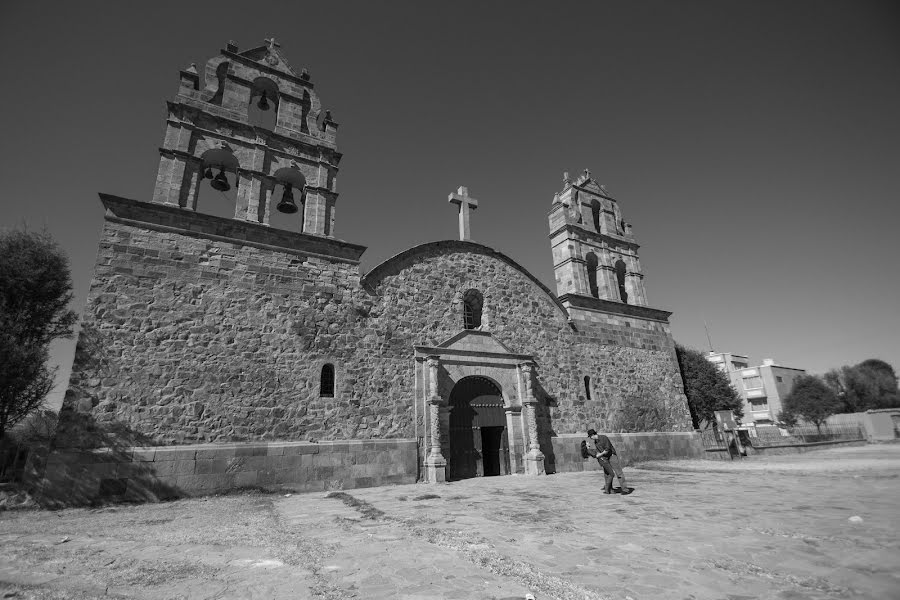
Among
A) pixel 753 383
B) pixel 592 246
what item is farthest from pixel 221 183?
pixel 753 383

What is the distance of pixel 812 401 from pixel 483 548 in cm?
5376

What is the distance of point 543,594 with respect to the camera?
11.4ft

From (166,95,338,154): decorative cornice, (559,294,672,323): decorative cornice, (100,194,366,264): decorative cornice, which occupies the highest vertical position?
(166,95,338,154): decorative cornice

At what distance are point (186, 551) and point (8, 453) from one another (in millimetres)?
11646

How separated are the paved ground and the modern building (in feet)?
179

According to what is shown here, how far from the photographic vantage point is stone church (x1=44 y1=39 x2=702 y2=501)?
31.2ft

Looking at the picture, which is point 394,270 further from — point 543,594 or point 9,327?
point 543,594

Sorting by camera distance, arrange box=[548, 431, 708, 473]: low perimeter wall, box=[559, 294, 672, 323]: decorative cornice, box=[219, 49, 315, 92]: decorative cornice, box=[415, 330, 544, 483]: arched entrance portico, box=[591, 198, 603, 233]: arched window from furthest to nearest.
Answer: box=[591, 198, 603, 233]: arched window, box=[559, 294, 672, 323]: decorative cornice, box=[548, 431, 708, 473]: low perimeter wall, box=[219, 49, 315, 92]: decorative cornice, box=[415, 330, 544, 483]: arched entrance portico

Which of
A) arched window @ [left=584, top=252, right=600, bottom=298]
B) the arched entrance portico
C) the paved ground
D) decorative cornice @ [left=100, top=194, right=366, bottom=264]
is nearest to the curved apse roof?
decorative cornice @ [left=100, top=194, right=366, bottom=264]

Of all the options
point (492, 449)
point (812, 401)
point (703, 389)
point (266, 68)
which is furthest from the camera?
point (812, 401)

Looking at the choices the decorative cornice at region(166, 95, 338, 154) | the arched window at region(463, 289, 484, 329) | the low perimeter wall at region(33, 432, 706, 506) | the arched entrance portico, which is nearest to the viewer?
the low perimeter wall at region(33, 432, 706, 506)

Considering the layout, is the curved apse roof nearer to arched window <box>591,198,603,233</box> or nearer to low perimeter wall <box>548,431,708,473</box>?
low perimeter wall <box>548,431,708,473</box>

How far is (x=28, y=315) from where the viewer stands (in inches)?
429

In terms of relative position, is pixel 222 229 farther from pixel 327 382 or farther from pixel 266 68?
pixel 266 68
